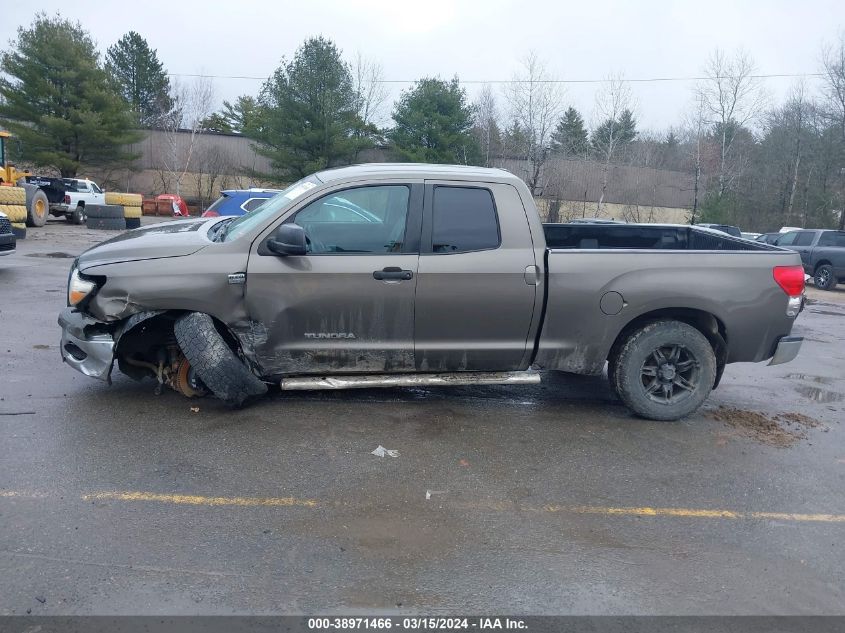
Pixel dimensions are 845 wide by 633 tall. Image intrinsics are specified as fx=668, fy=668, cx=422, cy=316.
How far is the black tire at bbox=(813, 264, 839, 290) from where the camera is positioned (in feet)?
63.7

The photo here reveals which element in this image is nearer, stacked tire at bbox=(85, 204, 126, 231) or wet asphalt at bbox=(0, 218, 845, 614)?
wet asphalt at bbox=(0, 218, 845, 614)

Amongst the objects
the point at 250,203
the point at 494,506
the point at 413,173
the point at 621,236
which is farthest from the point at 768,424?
the point at 250,203

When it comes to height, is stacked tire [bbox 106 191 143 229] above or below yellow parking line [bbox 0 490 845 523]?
above

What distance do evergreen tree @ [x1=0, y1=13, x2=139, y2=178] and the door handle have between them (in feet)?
133

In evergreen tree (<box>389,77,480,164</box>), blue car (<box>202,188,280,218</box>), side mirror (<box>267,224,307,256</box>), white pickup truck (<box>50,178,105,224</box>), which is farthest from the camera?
evergreen tree (<box>389,77,480,164</box>)

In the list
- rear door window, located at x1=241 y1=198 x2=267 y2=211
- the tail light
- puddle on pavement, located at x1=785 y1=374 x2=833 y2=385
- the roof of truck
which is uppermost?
the roof of truck

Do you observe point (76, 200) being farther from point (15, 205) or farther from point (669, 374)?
point (669, 374)

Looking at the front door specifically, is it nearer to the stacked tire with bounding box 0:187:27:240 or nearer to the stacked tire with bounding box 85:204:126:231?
the stacked tire with bounding box 0:187:27:240

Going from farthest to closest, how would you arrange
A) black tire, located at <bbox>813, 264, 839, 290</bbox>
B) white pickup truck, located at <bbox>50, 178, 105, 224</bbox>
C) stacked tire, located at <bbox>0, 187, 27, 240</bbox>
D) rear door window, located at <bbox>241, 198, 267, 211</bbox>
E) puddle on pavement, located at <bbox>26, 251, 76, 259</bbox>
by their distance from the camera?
white pickup truck, located at <bbox>50, 178, 105, 224</bbox> → black tire, located at <bbox>813, 264, 839, 290</bbox> → stacked tire, located at <bbox>0, 187, 27, 240</bbox> → puddle on pavement, located at <bbox>26, 251, 76, 259</bbox> → rear door window, located at <bbox>241, 198, 267, 211</bbox>

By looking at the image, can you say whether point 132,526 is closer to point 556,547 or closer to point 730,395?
point 556,547

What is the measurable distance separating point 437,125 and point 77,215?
756 inches

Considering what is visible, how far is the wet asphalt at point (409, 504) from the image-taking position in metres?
3.14

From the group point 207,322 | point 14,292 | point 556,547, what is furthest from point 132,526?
point 14,292

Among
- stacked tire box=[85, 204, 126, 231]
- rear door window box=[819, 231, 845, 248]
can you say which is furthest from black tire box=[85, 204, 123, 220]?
rear door window box=[819, 231, 845, 248]
